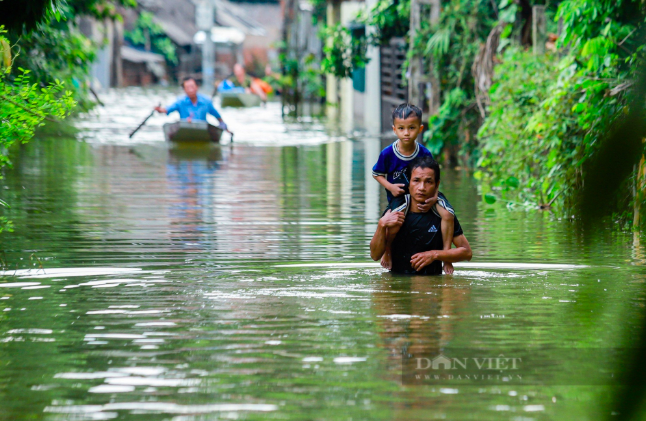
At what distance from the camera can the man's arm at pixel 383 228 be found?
20.0ft

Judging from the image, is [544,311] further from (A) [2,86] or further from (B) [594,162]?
(B) [594,162]

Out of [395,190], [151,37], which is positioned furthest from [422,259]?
[151,37]

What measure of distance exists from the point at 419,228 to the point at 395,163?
444 mm

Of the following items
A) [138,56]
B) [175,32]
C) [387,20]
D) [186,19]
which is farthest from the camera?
[186,19]

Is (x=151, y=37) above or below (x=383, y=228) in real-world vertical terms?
above

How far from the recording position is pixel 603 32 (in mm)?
8516

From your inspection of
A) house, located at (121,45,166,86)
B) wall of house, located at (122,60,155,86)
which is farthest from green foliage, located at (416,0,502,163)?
wall of house, located at (122,60,155,86)

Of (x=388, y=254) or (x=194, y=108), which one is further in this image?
(x=194, y=108)

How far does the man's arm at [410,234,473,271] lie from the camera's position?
20.2 ft

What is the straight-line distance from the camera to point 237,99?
104ft

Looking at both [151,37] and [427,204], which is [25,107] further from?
[151,37]

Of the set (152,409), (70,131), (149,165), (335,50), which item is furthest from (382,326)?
(70,131)

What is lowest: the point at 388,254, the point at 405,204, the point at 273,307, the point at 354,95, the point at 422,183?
the point at 273,307

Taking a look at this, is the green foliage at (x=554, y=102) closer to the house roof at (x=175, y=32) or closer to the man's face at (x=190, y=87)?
the man's face at (x=190, y=87)
